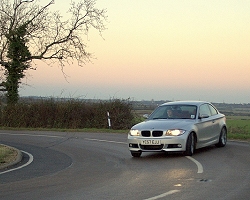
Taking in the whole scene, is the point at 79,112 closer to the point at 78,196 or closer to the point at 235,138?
the point at 235,138

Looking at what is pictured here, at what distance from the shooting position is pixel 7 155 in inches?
607

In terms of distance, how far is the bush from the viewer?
29734 millimetres

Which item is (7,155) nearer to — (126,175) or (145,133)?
(145,133)

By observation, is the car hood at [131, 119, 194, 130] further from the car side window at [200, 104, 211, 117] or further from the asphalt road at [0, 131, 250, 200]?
the car side window at [200, 104, 211, 117]

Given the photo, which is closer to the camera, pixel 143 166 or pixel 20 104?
pixel 143 166

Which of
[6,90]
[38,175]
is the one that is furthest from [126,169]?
[6,90]

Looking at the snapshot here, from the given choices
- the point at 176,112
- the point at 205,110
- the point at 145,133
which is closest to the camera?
the point at 145,133

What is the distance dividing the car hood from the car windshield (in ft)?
1.49

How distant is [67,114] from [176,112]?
53.6 ft

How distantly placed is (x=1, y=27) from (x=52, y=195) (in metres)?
29.0

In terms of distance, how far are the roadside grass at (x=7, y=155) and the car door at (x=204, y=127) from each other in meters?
5.68

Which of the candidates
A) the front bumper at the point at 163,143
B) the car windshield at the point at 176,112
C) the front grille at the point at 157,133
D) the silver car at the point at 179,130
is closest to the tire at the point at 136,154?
the silver car at the point at 179,130

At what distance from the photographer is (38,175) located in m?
11.7

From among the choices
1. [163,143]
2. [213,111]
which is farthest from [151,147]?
[213,111]
